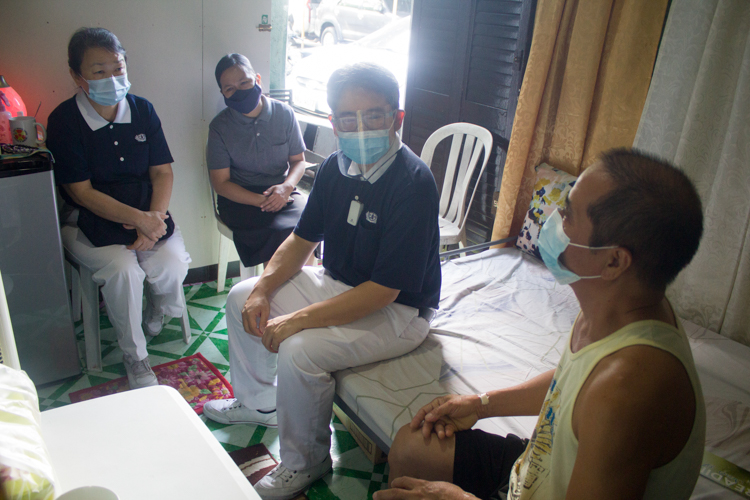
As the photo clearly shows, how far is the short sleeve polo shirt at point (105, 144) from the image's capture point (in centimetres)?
207

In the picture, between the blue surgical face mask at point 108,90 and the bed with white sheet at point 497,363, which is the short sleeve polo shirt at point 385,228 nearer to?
the bed with white sheet at point 497,363

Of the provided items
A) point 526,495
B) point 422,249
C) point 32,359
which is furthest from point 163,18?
point 526,495

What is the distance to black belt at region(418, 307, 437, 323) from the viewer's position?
175 centimetres

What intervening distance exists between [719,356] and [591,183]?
4.04ft

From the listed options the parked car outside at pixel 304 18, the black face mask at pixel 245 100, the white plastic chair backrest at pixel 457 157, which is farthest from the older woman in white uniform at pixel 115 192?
the parked car outside at pixel 304 18

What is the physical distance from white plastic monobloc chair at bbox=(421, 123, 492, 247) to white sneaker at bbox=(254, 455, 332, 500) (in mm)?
1473

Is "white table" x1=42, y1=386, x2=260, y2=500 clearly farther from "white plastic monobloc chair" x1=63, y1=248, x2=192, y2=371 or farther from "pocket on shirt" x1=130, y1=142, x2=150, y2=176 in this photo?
"pocket on shirt" x1=130, y1=142, x2=150, y2=176

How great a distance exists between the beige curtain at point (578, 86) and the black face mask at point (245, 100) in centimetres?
126

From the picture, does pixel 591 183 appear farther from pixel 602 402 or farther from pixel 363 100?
pixel 363 100

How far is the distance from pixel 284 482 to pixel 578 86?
79.2 inches

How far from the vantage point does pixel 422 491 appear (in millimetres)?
1103

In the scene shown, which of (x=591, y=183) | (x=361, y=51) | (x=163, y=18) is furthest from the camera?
(x=361, y=51)

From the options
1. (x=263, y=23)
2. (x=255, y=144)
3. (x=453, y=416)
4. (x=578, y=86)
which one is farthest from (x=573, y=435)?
(x=263, y=23)

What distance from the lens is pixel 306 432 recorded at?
156 centimetres
